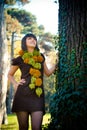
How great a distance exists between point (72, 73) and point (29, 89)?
2.58ft

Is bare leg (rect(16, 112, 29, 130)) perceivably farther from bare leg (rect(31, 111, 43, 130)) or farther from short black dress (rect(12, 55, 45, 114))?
bare leg (rect(31, 111, 43, 130))

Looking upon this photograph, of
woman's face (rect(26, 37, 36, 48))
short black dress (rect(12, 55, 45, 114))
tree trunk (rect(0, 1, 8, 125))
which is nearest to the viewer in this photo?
short black dress (rect(12, 55, 45, 114))

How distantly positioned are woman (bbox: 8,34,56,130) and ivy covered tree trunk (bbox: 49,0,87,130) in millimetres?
290

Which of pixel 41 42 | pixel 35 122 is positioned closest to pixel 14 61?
pixel 35 122

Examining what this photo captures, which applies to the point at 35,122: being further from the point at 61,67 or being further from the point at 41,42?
the point at 41,42

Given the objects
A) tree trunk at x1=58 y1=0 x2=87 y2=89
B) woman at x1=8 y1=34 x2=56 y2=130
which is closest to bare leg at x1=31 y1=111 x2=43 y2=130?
woman at x1=8 y1=34 x2=56 y2=130

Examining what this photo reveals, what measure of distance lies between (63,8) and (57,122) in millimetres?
1910

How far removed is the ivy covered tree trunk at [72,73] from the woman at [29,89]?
29 cm

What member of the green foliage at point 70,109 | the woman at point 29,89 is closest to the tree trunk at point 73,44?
the green foliage at point 70,109

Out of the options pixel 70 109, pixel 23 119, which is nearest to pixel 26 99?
pixel 23 119

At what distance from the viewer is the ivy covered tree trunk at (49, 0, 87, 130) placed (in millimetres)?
4762

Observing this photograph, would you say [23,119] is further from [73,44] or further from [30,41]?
[73,44]

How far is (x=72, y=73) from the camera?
16.1 ft

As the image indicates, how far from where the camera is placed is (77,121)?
4.78 metres
